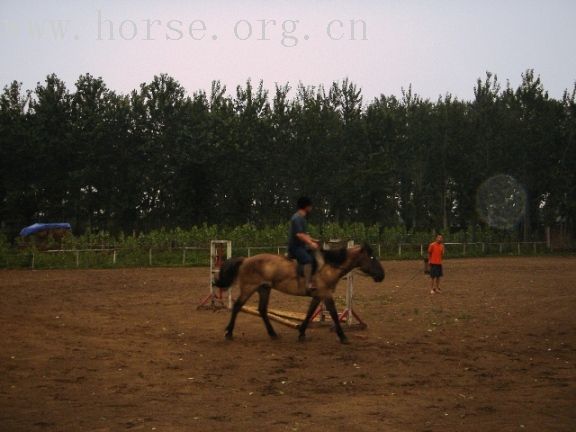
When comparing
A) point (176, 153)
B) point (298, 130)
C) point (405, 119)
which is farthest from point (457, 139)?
point (176, 153)

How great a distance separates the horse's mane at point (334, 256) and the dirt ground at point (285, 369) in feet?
4.82

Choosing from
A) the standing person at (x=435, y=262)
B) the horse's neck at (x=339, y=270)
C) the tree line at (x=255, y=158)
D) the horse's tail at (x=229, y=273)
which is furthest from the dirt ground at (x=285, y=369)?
the tree line at (x=255, y=158)

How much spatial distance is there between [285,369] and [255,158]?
170ft

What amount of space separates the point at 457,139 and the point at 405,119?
885 cm

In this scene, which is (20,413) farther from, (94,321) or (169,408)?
(94,321)

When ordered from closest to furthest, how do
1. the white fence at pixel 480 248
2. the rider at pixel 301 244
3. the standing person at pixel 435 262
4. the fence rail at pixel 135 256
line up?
the rider at pixel 301 244 → the standing person at pixel 435 262 → the fence rail at pixel 135 256 → the white fence at pixel 480 248

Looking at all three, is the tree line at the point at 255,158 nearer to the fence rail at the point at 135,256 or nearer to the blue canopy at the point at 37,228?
the blue canopy at the point at 37,228

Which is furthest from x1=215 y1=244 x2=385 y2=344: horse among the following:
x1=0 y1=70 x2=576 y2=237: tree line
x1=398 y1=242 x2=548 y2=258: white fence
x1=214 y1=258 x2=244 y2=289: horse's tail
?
x1=0 y1=70 x2=576 y2=237: tree line

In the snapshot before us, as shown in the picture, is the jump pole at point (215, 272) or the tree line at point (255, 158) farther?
the tree line at point (255, 158)

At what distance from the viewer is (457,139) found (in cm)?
6294

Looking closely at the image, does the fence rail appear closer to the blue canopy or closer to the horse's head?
the blue canopy

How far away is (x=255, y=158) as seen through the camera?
61188mm

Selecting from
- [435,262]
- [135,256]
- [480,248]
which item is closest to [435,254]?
[435,262]

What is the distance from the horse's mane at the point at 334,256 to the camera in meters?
12.8
